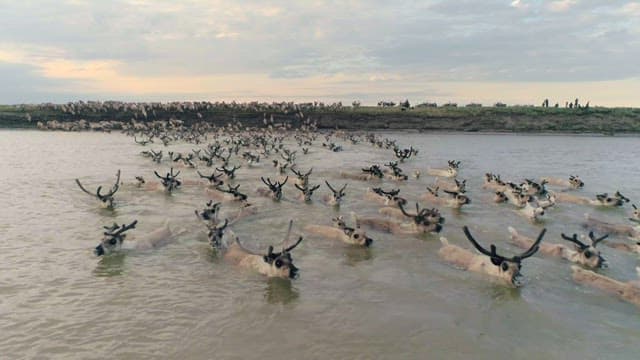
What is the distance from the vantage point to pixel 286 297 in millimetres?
10930

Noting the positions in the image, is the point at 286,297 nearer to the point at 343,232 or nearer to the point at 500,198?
the point at 343,232

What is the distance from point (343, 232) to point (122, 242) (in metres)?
5.41

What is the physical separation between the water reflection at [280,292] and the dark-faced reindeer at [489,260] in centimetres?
372

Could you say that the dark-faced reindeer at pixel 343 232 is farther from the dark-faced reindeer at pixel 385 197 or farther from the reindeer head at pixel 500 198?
the reindeer head at pixel 500 198

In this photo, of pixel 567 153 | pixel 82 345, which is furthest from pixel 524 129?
pixel 82 345

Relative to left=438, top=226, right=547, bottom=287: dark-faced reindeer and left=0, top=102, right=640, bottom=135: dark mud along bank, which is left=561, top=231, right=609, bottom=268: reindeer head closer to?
left=438, top=226, right=547, bottom=287: dark-faced reindeer

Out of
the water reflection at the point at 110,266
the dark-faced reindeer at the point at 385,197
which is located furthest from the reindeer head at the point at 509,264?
the dark-faced reindeer at the point at 385,197

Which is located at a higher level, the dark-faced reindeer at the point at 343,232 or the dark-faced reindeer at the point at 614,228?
the dark-faced reindeer at the point at 343,232

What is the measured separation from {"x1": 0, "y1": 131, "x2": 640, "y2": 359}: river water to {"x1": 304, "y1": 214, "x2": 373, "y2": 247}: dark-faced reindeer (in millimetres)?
371

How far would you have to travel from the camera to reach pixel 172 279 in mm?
11844

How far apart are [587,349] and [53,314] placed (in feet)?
28.5

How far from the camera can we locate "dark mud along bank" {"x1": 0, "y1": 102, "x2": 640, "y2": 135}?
65.1 m

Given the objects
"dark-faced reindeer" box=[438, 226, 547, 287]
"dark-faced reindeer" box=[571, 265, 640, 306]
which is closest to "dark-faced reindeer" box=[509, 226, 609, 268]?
"dark-faced reindeer" box=[571, 265, 640, 306]

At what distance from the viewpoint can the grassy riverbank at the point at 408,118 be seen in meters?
65.0
